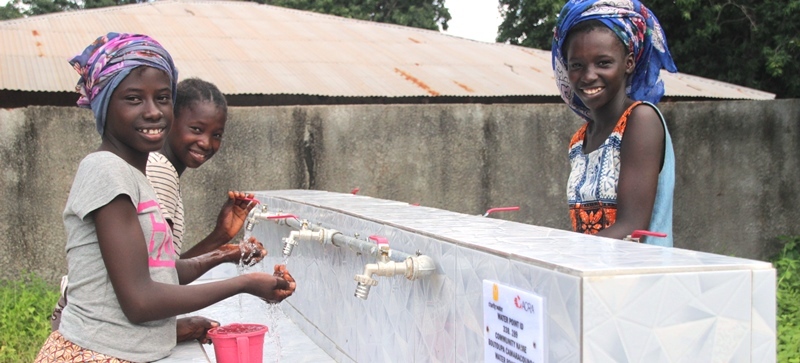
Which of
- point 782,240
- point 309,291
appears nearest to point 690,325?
point 309,291

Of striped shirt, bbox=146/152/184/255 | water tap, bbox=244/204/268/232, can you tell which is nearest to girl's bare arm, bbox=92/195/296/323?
striped shirt, bbox=146/152/184/255

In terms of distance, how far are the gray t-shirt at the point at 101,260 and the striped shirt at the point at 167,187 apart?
1.31 ft

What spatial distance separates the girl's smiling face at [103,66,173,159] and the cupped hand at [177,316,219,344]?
0.78 meters

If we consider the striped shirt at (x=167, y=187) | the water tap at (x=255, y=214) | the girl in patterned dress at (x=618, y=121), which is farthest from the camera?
the water tap at (x=255, y=214)

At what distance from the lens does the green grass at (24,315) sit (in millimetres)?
3768

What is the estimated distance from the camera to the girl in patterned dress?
1770 millimetres

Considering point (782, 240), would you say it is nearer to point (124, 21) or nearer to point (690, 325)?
point (690, 325)

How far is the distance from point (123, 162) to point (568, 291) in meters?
1.15

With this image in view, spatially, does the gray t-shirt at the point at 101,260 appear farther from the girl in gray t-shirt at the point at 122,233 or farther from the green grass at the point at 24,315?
the green grass at the point at 24,315

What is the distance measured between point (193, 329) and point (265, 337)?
1.21ft

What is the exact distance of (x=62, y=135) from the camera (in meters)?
4.43

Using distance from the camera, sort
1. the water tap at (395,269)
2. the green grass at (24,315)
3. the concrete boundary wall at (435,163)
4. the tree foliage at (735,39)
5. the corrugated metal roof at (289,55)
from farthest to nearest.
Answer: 1. the tree foliage at (735,39)
2. the corrugated metal roof at (289,55)
3. the concrete boundary wall at (435,163)
4. the green grass at (24,315)
5. the water tap at (395,269)

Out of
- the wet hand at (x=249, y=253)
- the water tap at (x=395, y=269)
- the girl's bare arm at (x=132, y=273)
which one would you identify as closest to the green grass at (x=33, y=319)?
the wet hand at (x=249, y=253)

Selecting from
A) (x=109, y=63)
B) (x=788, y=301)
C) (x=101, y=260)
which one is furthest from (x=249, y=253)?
(x=788, y=301)
